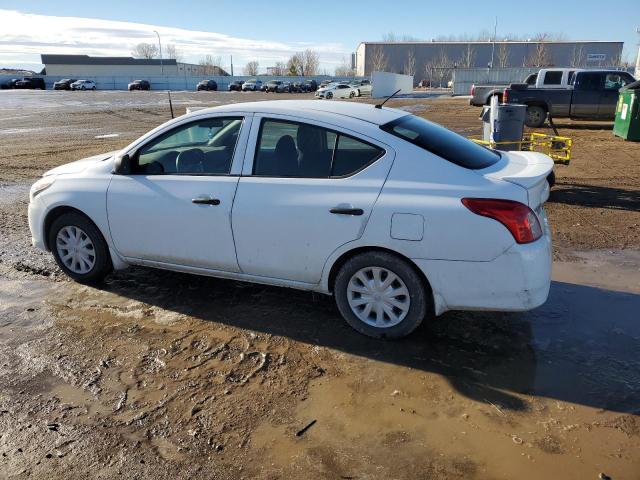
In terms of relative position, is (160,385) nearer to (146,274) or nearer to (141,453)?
(141,453)

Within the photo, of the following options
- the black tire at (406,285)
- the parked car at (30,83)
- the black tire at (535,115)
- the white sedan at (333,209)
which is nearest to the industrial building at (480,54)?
the parked car at (30,83)

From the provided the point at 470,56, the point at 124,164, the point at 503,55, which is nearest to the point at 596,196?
the point at 124,164

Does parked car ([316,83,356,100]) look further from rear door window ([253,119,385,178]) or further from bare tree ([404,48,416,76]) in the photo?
bare tree ([404,48,416,76])

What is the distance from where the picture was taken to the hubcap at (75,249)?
191 inches

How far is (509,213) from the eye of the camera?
11.1 ft

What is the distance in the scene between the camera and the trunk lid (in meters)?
3.57

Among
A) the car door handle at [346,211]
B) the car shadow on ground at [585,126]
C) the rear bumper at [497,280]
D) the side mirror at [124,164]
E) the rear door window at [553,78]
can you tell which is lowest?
the car shadow on ground at [585,126]

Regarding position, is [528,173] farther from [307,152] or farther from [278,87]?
[278,87]

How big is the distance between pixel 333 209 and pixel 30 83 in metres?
77.4

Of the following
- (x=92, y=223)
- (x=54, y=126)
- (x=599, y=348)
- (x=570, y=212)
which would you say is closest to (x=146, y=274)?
(x=92, y=223)

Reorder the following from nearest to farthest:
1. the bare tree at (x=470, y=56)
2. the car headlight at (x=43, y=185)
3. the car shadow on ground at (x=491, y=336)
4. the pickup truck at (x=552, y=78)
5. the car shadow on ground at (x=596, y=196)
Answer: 1. the car shadow on ground at (x=491, y=336)
2. the car headlight at (x=43, y=185)
3. the car shadow on ground at (x=596, y=196)
4. the pickup truck at (x=552, y=78)
5. the bare tree at (x=470, y=56)

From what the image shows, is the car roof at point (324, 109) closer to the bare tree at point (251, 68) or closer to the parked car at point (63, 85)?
the parked car at point (63, 85)

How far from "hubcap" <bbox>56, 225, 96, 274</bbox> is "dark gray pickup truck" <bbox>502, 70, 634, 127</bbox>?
54.0ft

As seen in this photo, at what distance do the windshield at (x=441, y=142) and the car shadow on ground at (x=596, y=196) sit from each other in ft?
13.7
